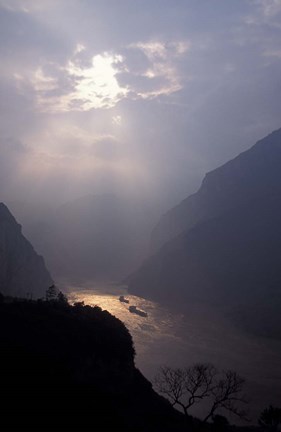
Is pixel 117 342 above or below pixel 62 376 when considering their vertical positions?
above

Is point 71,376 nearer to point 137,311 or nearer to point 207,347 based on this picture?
point 207,347

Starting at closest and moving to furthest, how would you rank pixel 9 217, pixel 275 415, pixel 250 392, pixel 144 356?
1. pixel 275 415
2. pixel 250 392
3. pixel 144 356
4. pixel 9 217

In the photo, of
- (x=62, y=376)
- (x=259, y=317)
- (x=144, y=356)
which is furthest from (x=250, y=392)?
(x=259, y=317)

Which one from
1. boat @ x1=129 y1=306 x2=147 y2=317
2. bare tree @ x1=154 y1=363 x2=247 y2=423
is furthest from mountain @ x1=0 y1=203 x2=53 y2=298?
bare tree @ x1=154 y1=363 x2=247 y2=423

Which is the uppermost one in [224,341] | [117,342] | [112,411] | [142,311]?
[142,311]

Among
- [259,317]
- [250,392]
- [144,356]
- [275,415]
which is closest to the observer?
[275,415]

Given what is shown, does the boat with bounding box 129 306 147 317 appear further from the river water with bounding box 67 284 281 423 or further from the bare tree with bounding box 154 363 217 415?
the bare tree with bounding box 154 363 217 415

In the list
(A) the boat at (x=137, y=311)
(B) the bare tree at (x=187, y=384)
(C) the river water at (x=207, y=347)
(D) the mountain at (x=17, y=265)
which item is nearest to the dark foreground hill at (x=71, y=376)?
(B) the bare tree at (x=187, y=384)

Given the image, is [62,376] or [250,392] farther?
[250,392]

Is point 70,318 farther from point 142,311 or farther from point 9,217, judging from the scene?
point 9,217
